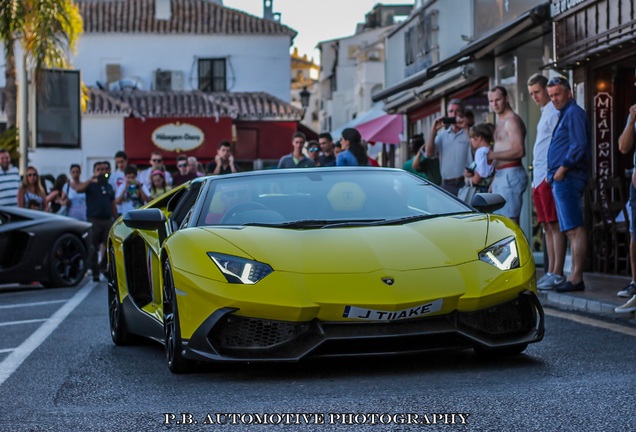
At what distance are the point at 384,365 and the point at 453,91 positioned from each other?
57.4ft

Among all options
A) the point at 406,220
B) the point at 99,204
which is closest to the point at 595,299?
the point at 406,220

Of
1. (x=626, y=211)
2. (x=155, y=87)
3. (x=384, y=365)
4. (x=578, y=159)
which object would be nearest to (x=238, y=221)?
(x=384, y=365)

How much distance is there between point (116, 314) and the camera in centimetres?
881

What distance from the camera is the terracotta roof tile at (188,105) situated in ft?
176

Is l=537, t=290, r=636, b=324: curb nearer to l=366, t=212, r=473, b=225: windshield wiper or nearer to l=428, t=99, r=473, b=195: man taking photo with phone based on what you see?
l=366, t=212, r=473, b=225: windshield wiper

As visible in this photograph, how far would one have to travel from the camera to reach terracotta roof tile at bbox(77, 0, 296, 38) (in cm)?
5791

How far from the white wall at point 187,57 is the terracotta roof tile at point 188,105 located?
1.51m

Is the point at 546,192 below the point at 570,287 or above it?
above

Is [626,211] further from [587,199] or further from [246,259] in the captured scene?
[246,259]

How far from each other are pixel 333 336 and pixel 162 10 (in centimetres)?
5409

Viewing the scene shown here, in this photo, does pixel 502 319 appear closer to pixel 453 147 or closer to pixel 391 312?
pixel 391 312

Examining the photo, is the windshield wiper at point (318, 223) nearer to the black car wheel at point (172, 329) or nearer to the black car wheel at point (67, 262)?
the black car wheel at point (172, 329)

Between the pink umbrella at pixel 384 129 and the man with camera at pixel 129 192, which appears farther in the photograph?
the pink umbrella at pixel 384 129

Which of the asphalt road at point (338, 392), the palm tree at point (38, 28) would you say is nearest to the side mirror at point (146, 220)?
the asphalt road at point (338, 392)
